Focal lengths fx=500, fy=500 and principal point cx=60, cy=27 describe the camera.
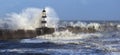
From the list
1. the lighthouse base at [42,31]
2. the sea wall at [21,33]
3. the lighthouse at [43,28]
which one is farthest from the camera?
the lighthouse at [43,28]

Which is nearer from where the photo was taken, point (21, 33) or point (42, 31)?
point (21, 33)

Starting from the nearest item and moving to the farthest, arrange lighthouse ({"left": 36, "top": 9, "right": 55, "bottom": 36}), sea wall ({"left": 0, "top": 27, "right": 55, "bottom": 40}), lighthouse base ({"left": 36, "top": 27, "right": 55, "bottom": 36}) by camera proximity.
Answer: sea wall ({"left": 0, "top": 27, "right": 55, "bottom": 40}), lighthouse base ({"left": 36, "top": 27, "right": 55, "bottom": 36}), lighthouse ({"left": 36, "top": 9, "right": 55, "bottom": 36})

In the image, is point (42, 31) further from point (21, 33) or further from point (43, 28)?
point (21, 33)

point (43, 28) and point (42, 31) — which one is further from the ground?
point (43, 28)

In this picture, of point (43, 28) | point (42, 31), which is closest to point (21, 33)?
point (42, 31)

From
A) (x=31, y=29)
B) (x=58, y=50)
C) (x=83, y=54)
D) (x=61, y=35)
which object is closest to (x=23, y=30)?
(x=31, y=29)

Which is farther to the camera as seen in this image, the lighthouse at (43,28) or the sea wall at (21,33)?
the lighthouse at (43,28)

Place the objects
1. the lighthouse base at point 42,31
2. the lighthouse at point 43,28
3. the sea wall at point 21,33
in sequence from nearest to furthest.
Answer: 1. the sea wall at point 21,33
2. the lighthouse base at point 42,31
3. the lighthouse at point 43,28

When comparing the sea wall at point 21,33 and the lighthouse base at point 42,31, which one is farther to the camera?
the lighthouse base at point 42,31

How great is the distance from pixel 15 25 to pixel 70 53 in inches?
819

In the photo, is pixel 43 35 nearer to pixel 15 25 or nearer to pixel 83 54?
pixel 15 25

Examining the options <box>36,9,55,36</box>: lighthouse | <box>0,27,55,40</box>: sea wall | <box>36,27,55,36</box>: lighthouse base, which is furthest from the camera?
<box>36,9,55,36</box>: lighthouse

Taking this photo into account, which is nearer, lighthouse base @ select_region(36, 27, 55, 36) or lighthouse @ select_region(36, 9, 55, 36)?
lighthouse base @ select_region(36, 27, 55, 36)

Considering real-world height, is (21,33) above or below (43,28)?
below
